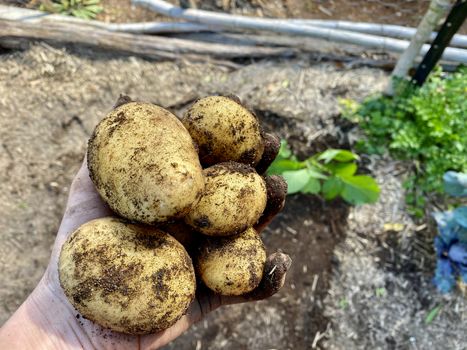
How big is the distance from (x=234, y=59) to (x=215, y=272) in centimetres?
225

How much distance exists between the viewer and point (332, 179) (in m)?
2.51

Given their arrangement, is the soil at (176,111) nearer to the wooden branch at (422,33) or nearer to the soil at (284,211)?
the soil at (284,211)

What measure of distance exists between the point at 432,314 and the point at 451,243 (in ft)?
1.34

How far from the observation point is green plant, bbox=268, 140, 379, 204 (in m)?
2.41

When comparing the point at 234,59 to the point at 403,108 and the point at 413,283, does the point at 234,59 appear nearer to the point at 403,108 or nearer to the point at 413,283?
the point at 403,108

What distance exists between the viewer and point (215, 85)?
10.8 ft

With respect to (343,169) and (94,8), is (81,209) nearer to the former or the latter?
(343,169)

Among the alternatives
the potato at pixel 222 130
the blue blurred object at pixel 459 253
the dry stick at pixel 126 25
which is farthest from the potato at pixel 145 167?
the dry stick at pixel 126 25

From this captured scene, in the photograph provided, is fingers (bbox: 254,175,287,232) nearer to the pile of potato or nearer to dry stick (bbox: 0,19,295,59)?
the pile of potato

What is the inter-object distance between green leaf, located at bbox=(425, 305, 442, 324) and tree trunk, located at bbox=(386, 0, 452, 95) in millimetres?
Answer: 1370

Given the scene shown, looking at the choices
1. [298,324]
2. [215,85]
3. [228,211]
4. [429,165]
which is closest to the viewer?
[228,211]

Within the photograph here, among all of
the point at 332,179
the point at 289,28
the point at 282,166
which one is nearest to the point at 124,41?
the point at 289,28

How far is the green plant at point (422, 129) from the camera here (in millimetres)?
2680

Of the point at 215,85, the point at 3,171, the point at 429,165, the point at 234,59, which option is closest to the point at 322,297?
the point at 429,165
